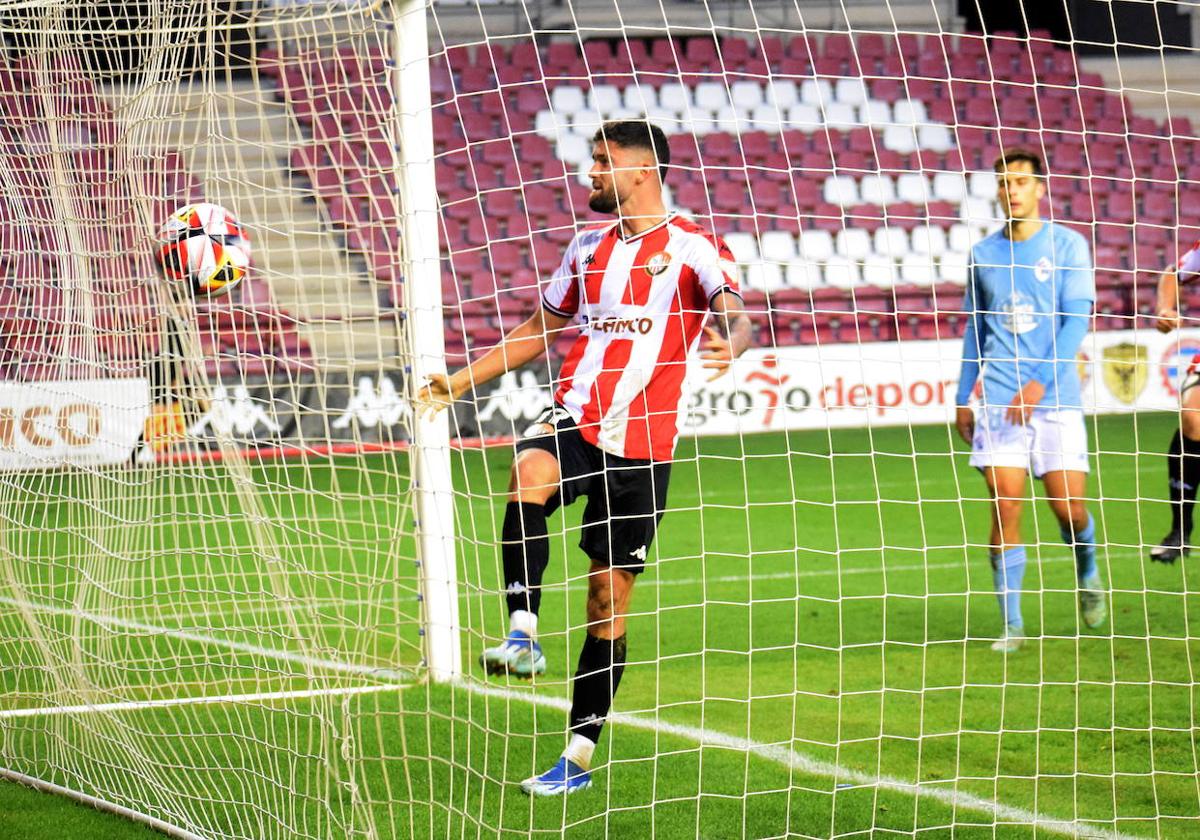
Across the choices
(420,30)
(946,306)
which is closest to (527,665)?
(420,30)

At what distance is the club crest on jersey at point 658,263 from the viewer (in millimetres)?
4383

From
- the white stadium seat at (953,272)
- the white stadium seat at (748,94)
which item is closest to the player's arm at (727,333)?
the white stadium seat at (953,272)

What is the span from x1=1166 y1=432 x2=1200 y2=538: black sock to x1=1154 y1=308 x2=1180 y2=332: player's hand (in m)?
0.47

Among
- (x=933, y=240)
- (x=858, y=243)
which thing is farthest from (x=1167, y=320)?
(x=858, y=243)

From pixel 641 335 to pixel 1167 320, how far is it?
224cm

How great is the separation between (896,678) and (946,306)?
38.8 ft

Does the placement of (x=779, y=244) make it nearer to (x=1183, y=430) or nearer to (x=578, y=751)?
(x=1183, y=430)

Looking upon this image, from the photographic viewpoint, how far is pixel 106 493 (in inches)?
177

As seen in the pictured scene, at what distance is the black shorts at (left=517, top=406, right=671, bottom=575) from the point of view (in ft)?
13.9

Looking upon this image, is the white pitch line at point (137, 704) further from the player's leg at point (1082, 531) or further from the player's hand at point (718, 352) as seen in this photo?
the player's leg at point (1082, 531)

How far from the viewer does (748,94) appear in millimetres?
19031

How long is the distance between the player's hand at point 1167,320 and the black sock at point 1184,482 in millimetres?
467

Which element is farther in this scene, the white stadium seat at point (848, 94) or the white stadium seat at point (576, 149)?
the white stadium seat at point (848, 94)

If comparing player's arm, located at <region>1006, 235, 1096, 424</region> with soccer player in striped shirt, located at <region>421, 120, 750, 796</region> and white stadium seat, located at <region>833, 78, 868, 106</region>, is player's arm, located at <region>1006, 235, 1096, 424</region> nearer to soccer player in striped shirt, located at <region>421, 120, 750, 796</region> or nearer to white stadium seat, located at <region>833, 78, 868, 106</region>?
soccer player in striped shirt, located at <region>421, 120, 750, 796</region>
